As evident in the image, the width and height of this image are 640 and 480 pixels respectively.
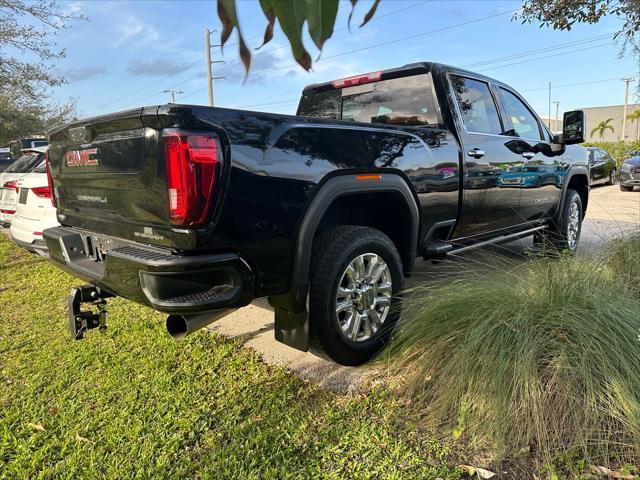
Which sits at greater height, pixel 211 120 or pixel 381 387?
pixel 211 120

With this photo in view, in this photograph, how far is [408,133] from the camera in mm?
3637

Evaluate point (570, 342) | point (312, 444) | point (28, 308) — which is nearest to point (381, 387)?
point (312, 444)

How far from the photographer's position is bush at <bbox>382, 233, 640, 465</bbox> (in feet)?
7.57

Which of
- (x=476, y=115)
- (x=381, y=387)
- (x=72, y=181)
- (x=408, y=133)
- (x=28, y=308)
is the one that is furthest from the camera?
(x=28, y=308)

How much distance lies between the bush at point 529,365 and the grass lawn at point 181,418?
0.26 metres

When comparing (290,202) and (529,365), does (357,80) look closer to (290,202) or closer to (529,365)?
(290,202)

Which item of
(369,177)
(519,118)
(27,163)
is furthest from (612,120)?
(369,177)

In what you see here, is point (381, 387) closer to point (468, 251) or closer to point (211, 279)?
point (211, 279)

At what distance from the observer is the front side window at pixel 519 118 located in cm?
514

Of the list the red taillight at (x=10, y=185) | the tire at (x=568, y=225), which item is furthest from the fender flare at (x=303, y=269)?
the red taillight at (x=10, y=185)

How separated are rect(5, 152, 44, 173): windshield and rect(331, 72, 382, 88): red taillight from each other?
4253mm

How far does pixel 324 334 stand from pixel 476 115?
2723 millimetres

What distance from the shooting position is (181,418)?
2793 mm

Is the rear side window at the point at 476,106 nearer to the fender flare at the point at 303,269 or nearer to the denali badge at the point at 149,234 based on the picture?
the fender flare at the point at 303,269
